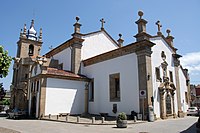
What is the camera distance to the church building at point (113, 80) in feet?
61.9

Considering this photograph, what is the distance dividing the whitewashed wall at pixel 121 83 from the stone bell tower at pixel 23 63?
12052mm

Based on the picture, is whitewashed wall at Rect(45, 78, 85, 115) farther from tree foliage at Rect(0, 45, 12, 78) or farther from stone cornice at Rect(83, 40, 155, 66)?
tree foliage at Rect(0, 45, 12, 78)

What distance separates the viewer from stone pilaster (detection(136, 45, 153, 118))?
17741mm

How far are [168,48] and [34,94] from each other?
59.4ft

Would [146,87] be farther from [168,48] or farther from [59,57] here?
[59,57]

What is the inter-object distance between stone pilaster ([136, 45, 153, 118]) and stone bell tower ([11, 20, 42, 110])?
18893 mm

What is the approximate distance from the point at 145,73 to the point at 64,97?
1017cm

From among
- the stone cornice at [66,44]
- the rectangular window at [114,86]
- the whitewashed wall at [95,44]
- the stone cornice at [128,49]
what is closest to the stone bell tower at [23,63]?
the stone cornice at [66,44]

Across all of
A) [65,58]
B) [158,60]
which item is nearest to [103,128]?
[158,60]

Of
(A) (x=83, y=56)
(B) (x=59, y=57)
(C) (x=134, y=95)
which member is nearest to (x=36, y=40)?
(B) (x=59, y=57)

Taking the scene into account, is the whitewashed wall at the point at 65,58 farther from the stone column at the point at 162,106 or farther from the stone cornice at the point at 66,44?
the stone column at the point at 162,106

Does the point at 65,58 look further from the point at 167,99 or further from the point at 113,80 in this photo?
the point at 167,99

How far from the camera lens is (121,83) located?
20469 mm

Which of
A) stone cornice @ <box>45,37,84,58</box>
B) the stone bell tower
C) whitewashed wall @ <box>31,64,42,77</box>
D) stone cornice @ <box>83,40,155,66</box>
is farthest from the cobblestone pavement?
the stone bell tower
